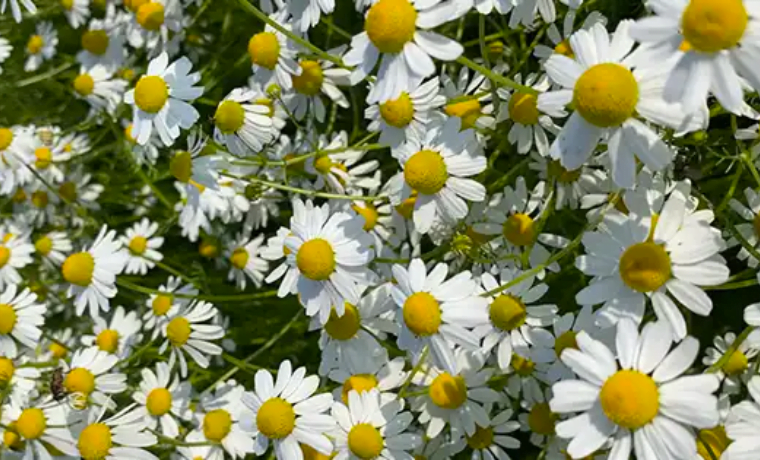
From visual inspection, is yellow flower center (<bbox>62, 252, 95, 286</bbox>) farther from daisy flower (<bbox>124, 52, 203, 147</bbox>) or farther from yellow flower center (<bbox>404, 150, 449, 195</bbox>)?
yellow flower center (<bbox>404, 150, 449, 195</bbox>)

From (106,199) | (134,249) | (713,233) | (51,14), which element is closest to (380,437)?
(713,233)

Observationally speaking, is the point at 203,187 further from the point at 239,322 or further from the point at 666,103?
the point at 666,103

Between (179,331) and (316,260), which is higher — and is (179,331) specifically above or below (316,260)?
below

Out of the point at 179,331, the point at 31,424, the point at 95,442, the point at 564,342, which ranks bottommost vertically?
the point at 31,424

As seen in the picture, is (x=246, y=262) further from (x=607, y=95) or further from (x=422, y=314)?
(x=607, y=95)

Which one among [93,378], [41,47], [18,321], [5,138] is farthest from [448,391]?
[41,47]

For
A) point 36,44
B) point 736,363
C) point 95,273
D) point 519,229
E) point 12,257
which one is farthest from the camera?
point 36,44
